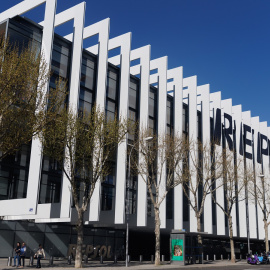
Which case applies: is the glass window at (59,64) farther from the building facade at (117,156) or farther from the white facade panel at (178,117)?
the white facade panel at (178,117)

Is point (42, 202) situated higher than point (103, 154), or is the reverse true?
point (103, 154)

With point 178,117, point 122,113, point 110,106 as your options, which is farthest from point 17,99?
point 178,117

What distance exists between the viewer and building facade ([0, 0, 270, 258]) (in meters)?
31.5

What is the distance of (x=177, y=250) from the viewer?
33.9m

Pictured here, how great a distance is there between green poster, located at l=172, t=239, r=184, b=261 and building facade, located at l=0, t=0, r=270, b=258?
420cm

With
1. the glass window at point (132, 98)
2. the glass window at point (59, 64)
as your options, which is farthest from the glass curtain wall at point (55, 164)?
the glass window at point (132, 98)

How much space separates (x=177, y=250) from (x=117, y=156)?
35.4ft

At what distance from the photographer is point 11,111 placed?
62.9 feet

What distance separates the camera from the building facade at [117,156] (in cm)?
3152

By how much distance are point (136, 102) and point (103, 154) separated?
17308mm

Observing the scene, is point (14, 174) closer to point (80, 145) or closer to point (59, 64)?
point (80, 145)

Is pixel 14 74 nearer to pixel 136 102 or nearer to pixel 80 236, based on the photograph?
pixel 80 236

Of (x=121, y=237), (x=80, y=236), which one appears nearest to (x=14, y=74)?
(x=80, y=236)

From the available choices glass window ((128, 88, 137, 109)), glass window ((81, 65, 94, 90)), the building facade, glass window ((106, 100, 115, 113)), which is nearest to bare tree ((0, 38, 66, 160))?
the building facade
